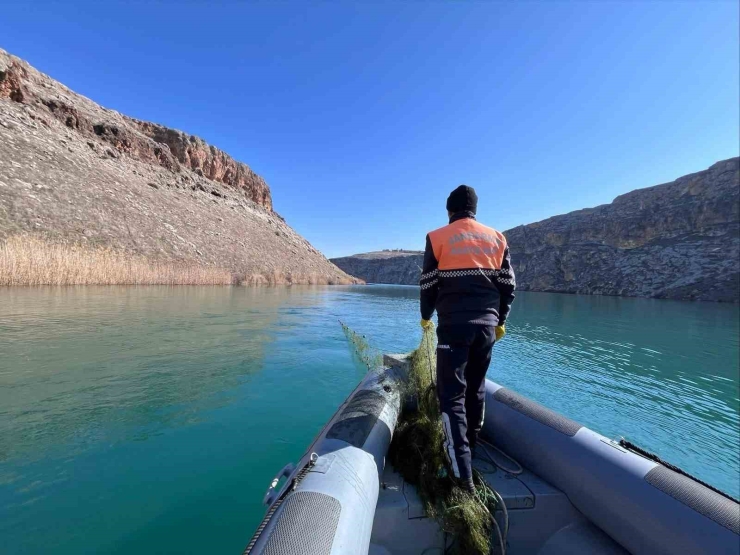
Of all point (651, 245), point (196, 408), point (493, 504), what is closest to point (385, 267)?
point (651, 245)

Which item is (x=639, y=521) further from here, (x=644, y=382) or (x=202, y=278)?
(x=202, y=278)

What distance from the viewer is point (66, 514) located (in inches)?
96.3

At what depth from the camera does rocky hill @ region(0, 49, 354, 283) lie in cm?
2108

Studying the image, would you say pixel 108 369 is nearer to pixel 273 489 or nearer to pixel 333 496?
pixel 273 489

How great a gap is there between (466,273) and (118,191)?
117 feet

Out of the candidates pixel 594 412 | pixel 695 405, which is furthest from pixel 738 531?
pixel 695 405

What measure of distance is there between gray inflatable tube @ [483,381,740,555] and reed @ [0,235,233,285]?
20871mm

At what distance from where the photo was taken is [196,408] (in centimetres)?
444

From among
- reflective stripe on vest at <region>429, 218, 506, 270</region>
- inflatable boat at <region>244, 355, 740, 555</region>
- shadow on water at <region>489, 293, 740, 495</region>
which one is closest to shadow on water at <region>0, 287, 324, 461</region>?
inflatable boat at <region>244, 355, 740, 555</region>

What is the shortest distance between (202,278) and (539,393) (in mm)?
26986

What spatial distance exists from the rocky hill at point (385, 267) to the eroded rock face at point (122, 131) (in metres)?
61.0

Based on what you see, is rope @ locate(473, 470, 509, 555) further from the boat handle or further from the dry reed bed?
the dry reed bed

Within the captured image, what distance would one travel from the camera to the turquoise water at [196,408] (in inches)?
99.4

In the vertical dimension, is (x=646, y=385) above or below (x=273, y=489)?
below
